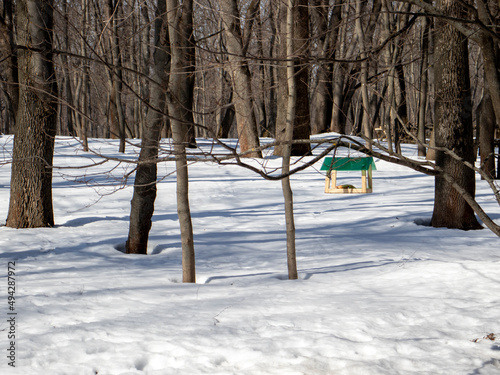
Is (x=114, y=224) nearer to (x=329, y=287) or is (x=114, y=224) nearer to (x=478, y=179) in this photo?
(x=329, y=287)

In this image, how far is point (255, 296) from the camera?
4816mm

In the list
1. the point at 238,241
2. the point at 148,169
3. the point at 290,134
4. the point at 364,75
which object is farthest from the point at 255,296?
the point at 364,75

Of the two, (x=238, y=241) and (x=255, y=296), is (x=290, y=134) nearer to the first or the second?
(x=255, y=296)

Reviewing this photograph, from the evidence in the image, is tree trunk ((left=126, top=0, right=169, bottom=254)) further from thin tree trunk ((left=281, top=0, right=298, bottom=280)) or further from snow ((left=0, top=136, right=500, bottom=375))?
thin tree trunk ((left=281, top=0, right=298, bottom=280))

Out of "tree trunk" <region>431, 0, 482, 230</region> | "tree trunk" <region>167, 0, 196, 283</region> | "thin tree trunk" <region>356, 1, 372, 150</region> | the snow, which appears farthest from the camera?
"tree trunk" <region>431, 0, 482, 230</region>

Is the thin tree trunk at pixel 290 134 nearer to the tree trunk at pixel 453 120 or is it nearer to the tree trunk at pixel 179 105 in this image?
the tree trunk at pixel 179 105

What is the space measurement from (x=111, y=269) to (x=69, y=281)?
685mm

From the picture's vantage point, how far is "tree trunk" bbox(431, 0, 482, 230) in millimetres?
7727

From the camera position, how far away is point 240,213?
9.51m

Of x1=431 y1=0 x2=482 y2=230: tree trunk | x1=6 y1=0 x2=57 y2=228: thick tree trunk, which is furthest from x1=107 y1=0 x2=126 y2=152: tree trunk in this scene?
x1=431 y1=0 x2=482 y2=230: tree trunk

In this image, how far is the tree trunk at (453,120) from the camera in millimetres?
7727

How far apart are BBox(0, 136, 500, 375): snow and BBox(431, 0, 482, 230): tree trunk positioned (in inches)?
16.2

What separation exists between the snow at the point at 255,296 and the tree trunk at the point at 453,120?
412 mm

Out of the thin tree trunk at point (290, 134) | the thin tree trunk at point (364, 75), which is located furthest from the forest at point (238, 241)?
the thin tree trunk at point (364, 75)
